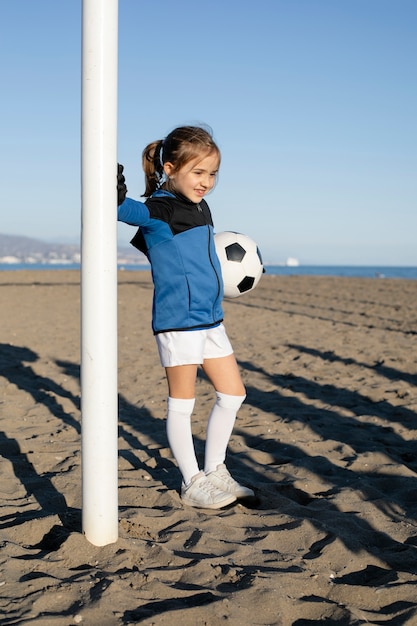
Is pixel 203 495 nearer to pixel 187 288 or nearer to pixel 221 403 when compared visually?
pixel 221 403

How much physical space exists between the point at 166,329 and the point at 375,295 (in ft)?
57.3

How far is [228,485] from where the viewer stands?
361 centimetres

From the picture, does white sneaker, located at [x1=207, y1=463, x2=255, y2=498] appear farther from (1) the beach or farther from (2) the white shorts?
(2) the white shorts

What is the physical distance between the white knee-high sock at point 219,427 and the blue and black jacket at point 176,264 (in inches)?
19.4

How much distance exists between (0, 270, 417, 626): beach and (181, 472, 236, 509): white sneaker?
0.05 metres

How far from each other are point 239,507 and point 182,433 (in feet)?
1.66

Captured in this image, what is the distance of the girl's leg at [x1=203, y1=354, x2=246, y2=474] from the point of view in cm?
369

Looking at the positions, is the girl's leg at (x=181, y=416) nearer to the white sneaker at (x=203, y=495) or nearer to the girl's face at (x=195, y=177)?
the white sneaker at (x=203, y=495)

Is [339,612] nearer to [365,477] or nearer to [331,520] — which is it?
[331,520]

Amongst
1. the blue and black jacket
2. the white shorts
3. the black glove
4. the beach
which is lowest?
the beach

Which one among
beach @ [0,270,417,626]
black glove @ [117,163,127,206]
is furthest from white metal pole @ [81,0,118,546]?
beach @ [0,270,417,626]

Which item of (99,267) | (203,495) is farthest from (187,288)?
(203,495)

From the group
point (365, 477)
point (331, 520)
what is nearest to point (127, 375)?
point (365, 477)

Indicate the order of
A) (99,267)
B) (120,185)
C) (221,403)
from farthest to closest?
(221,403), (120,185), (99,267)
